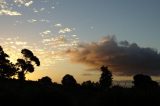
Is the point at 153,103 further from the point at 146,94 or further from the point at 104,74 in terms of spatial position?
the point at 104,74

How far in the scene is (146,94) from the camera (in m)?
32.0

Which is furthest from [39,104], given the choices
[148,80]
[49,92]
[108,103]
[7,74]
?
[7,74]

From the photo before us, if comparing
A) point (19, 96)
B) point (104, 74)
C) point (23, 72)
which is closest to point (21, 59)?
point (23, 72)

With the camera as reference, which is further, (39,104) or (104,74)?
(104,74)

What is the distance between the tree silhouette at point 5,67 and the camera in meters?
109

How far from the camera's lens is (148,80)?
334 ft

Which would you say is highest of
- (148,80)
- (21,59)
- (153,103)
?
(21,59)

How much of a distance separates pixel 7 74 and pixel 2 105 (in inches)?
3235

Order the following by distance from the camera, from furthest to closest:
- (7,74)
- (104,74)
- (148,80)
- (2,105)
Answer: (104,74) < (7,74) < (148,80) < (2,105)

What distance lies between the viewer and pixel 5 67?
10950cm

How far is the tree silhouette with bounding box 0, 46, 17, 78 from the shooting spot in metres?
109

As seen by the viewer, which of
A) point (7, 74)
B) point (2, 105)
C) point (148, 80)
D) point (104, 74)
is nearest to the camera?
point (2, 105)

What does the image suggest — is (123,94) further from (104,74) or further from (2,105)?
(104,74)

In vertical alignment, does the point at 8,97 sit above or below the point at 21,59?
below
